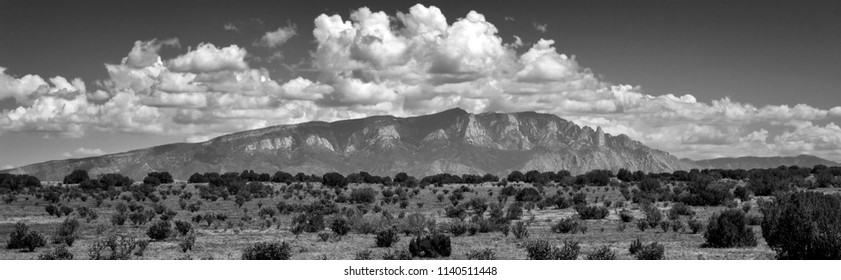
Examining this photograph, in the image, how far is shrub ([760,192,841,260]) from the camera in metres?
15.2

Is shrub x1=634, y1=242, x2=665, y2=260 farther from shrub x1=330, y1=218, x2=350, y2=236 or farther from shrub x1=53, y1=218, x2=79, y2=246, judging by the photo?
shrub x1=53, y1=218, x2=79, y2=246

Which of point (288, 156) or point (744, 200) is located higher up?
point (288, 156)

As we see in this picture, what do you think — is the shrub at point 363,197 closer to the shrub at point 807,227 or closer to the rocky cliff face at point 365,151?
the rocky cliff face at point 365,151

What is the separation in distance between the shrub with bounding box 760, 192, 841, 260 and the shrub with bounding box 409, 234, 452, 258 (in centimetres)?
808

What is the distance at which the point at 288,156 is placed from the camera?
4134 centimetres

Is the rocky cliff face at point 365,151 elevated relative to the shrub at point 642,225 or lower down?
elevated

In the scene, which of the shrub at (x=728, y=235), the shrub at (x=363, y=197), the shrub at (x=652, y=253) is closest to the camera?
the shrub at (x=652, y=253)

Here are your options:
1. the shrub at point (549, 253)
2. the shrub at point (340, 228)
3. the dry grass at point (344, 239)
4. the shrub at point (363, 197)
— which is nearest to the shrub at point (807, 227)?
the dry grass at point (344, 239)

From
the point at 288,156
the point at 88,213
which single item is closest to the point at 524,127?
the point at 288,156

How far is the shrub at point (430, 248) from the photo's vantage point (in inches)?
785

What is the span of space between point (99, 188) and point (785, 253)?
5777 centimetres

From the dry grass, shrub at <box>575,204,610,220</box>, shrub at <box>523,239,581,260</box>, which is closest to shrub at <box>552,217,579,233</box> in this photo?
the dry grass

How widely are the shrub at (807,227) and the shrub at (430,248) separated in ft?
26.5
